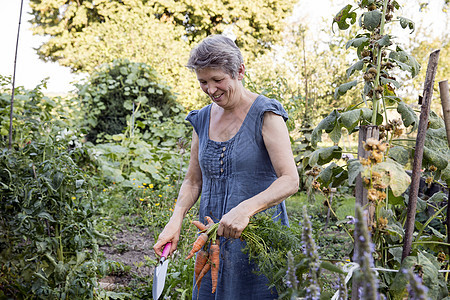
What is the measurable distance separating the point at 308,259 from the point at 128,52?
904 centimetres

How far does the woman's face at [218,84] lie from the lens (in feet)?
5.13

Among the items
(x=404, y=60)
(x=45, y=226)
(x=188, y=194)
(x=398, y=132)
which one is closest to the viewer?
(x=398, y=132)

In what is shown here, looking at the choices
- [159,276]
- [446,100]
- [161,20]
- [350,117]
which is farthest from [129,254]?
[161,20]

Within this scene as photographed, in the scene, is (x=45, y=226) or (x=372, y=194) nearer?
(x=372, y=194)

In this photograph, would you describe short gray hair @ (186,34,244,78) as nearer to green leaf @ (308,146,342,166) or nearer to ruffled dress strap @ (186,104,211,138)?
ruffled dress strap @ (186,104,211,138)

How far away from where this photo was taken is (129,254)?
3.58 metres

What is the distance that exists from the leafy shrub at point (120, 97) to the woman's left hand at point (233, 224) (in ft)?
19.3

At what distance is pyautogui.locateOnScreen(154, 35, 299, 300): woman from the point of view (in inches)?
60.5

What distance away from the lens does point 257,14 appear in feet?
52.8

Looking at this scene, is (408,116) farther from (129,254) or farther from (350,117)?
(129,254)

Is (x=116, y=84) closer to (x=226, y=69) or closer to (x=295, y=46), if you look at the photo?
(x=295, y=46)

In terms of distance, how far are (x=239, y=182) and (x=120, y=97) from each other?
6188mm

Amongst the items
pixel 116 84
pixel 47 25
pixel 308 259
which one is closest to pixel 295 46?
pixel 116 84

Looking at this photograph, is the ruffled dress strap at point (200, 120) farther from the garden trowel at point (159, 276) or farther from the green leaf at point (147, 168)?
the green leaf at point (147, 168)
